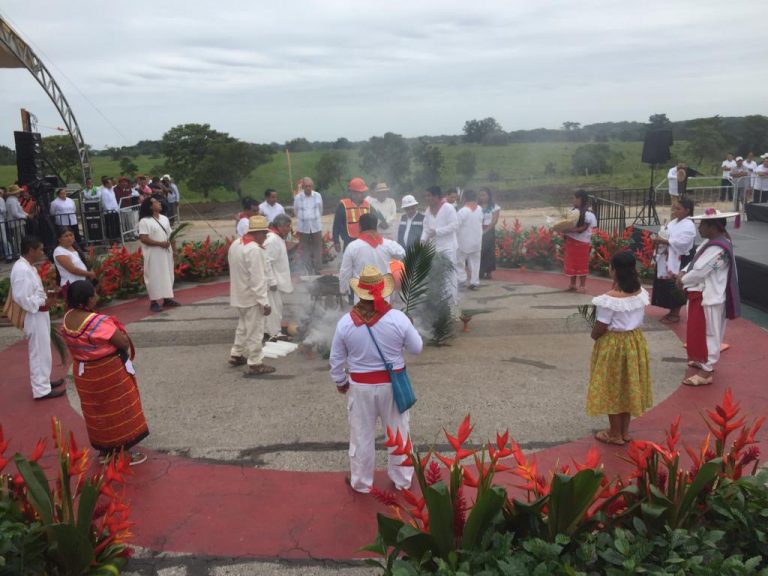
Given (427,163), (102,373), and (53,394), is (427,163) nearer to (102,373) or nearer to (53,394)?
(53,394)

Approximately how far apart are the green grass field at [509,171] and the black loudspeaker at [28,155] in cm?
1406

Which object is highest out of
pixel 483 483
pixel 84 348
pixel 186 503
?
pixel 84 348

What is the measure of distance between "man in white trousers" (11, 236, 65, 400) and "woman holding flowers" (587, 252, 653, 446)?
5.42 m

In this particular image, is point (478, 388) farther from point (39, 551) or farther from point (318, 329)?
point (39, 551)

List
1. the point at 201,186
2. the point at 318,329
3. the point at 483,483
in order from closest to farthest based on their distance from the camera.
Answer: the point at 483,483
the point at 318,329
the point at 201,186

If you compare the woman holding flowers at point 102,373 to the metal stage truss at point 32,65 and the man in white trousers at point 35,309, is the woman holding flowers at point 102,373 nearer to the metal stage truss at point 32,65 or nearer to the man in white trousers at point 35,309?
the man in white trousers at point 35,309

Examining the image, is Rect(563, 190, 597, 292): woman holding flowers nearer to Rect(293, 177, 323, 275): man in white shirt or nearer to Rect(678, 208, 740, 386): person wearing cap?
Rect(678, 208, 740, 386): person wearing cap

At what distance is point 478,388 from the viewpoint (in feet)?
22.2

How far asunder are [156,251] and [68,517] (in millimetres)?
7041

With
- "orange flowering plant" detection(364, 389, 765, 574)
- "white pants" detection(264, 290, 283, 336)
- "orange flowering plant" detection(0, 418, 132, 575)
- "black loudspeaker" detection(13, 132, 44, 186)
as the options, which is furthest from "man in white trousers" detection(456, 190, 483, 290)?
"black loudspeaker" detection(13, 132, 44, 186)

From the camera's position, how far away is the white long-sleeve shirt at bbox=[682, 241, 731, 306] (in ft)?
21.2

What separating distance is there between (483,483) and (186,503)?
8.03 ft

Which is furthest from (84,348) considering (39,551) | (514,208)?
(514,208)

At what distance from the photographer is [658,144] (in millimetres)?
16719
